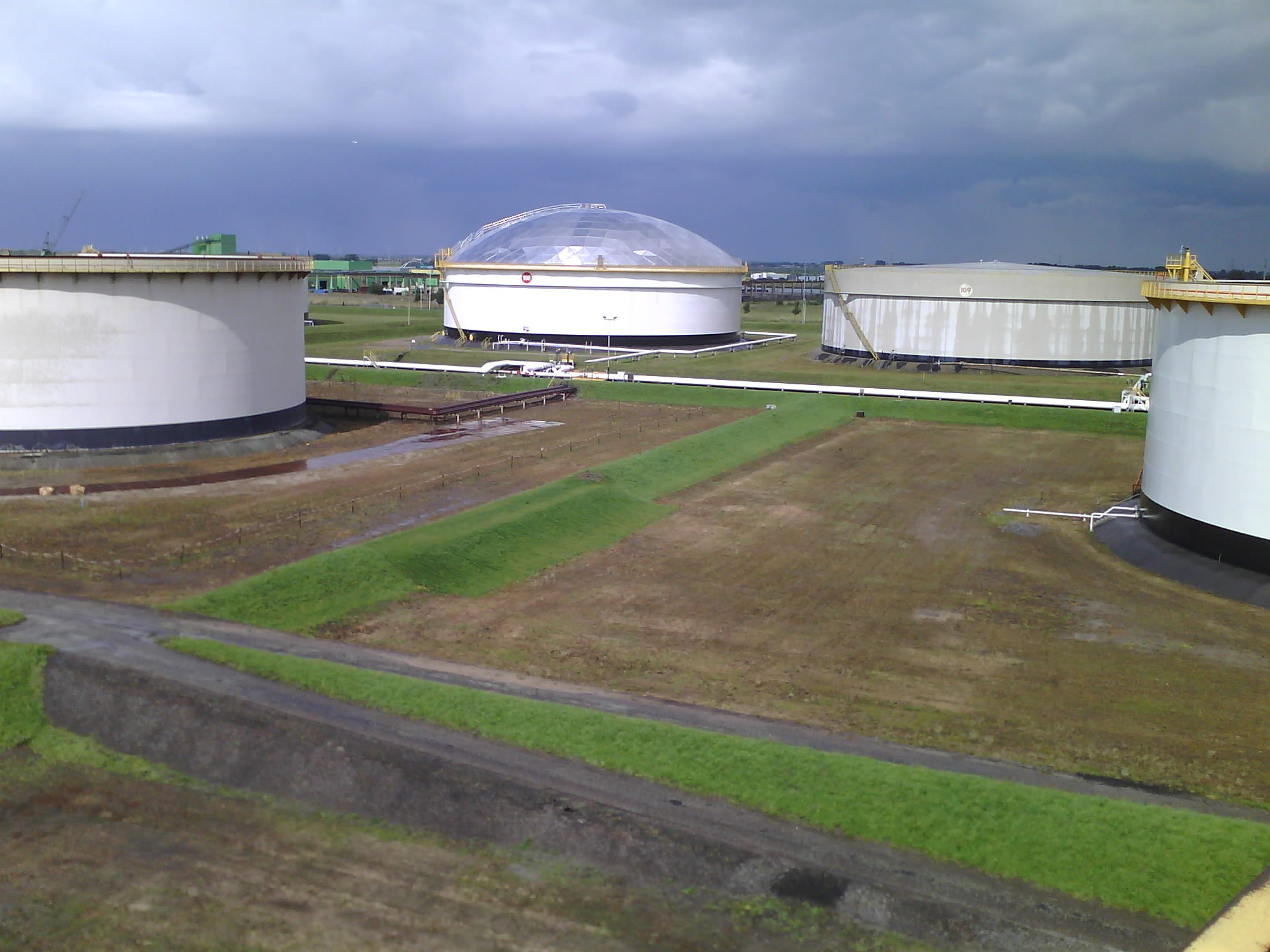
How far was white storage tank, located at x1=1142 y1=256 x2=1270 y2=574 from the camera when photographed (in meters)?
27.1

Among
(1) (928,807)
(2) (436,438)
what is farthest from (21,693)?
(2) (436,438)

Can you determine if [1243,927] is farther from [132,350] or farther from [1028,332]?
[1028,332]

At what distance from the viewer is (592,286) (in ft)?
276

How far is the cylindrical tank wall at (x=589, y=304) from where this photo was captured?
8450 centimetres

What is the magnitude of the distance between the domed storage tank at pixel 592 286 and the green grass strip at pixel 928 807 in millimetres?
67547

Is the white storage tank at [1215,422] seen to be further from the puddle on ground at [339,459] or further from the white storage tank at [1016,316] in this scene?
the white storage tank at [1016,316]

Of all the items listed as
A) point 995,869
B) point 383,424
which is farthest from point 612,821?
point 383,424

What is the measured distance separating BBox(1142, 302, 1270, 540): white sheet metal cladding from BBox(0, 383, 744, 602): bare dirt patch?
19194 millimetres

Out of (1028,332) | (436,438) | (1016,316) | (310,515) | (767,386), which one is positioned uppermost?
(1016,316)

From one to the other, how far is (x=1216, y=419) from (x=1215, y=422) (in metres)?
0.09

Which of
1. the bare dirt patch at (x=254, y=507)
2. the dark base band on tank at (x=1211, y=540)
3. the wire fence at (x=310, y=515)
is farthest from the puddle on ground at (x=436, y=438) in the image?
the dark base band on tank at (x=1211, y=540)

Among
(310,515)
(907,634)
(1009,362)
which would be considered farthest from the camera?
(1009,362)

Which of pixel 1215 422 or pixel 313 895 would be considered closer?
pixel 313 895

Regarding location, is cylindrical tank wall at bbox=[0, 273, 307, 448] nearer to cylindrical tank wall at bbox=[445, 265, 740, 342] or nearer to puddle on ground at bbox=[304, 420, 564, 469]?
puddle on ground at bbox=[304, 420, 564, 469]
